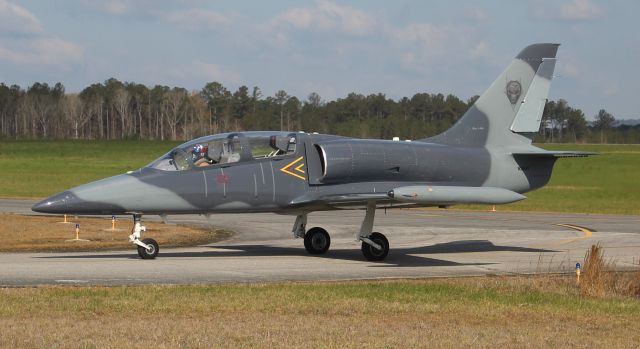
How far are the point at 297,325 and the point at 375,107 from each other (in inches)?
3622

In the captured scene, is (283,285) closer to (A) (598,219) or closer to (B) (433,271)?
(B) (433,271)

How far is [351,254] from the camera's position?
22.8m

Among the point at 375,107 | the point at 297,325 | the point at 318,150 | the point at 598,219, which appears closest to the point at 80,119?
the point at 375,107

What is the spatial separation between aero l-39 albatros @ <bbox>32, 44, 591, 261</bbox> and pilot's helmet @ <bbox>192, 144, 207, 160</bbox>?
0.07ft

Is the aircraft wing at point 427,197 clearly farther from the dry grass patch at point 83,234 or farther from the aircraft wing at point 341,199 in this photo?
the dry grass patch at point 83,234

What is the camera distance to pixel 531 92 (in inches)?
940

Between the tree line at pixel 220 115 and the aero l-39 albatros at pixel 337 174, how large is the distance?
140 ft

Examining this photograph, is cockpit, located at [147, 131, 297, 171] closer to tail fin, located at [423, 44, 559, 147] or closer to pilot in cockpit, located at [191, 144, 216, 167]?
pilot in cockpit, located at [191, 144, 216, 167]

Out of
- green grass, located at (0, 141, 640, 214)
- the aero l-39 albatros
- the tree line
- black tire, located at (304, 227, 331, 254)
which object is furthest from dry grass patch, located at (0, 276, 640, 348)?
the tree line

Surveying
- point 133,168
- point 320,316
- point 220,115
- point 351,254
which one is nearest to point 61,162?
point 133,168

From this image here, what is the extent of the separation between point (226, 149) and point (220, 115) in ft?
345

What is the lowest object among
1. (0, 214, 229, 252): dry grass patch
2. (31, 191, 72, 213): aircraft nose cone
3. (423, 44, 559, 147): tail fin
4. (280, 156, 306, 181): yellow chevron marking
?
(0, 214, 229, 252): dry grass patch

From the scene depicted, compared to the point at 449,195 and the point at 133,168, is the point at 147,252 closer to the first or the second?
the point at 449,195

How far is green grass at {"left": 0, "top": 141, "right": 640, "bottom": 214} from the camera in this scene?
4606cm
